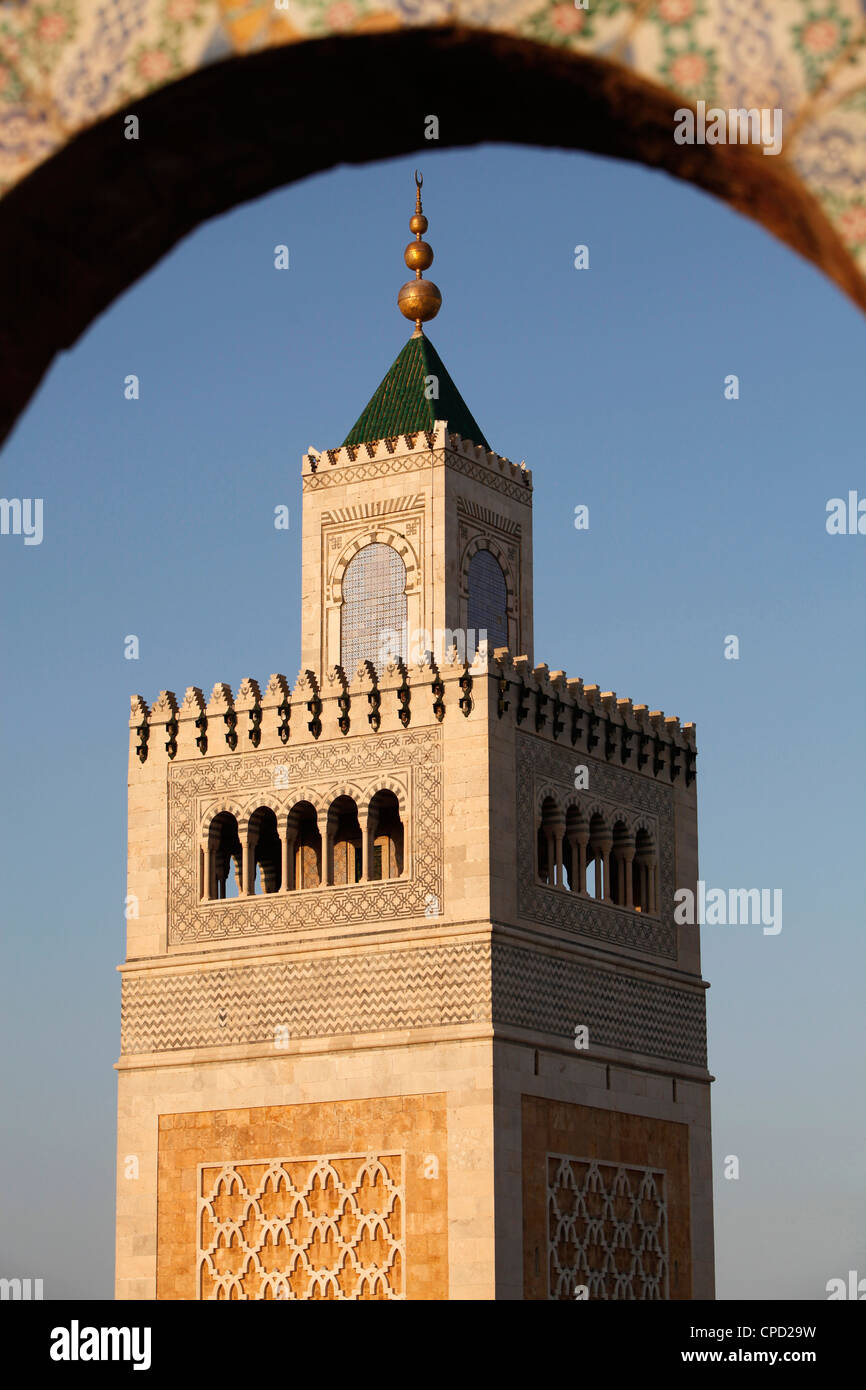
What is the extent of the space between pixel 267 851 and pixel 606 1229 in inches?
244

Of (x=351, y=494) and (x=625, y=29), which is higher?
(x=351, y=494)

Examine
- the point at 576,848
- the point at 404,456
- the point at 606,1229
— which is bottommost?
the point at 606,1229

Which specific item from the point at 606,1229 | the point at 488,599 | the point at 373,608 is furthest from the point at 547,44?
the point at 488,599

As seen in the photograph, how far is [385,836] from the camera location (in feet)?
93.2

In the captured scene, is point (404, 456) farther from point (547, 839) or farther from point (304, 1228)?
point (304, 1228)

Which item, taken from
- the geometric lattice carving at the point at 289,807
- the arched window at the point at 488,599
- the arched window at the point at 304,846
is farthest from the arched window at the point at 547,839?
the arched window at the point at 304,846

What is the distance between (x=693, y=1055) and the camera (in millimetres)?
30344

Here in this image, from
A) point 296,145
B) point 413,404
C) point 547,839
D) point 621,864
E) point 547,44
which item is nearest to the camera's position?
point 547,44

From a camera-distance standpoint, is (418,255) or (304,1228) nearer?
(304,1228)

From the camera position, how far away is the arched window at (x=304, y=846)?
2855 cm

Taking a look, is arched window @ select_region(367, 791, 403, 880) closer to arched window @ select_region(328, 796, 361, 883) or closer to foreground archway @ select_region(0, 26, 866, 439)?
arched window @ select_region(328, 796, 361, 883)

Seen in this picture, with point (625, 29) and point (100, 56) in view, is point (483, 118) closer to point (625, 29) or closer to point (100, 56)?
point (625, 29)
